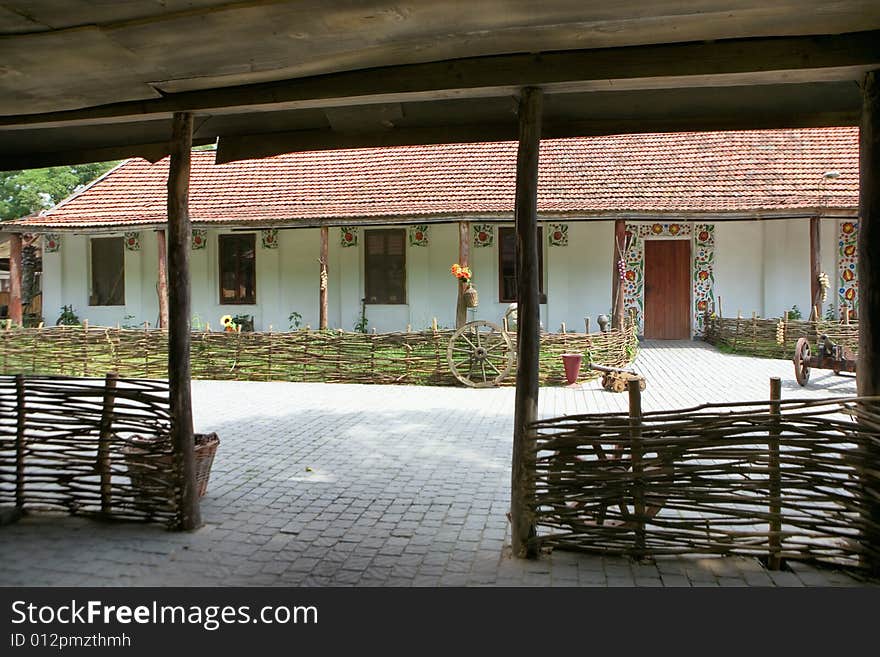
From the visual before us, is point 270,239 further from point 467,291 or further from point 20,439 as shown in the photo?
point 20,439

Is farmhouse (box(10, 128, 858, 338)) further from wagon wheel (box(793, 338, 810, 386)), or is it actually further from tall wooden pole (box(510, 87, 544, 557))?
tall wooden pole (box(510, 87, 544, 557))

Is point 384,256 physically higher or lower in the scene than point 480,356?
higher

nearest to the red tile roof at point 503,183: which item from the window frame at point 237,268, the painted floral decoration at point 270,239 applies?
the painted floral decoration at point 270,239

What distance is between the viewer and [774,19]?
3432mm

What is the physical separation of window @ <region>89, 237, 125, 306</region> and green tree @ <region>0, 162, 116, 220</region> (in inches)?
684

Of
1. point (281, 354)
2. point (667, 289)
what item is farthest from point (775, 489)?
point (667, 289)

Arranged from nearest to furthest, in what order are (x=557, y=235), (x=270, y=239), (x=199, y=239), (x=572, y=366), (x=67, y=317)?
(x=572, y=366) < (x=557, y=235) < (x=270, y=239) < (x=199, y=239) < (x=67, y=317)

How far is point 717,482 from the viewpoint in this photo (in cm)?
392

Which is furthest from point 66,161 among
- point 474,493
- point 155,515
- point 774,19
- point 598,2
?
point 774,19

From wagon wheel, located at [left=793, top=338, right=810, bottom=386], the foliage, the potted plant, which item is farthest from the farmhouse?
wagon wheel, located at [left=793, top=338, right=810, bottom=386]

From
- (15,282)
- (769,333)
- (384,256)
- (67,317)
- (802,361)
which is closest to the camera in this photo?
(802,361)

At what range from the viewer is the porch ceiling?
3281mm

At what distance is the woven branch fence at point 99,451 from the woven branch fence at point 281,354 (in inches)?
291

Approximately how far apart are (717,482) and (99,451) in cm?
385
